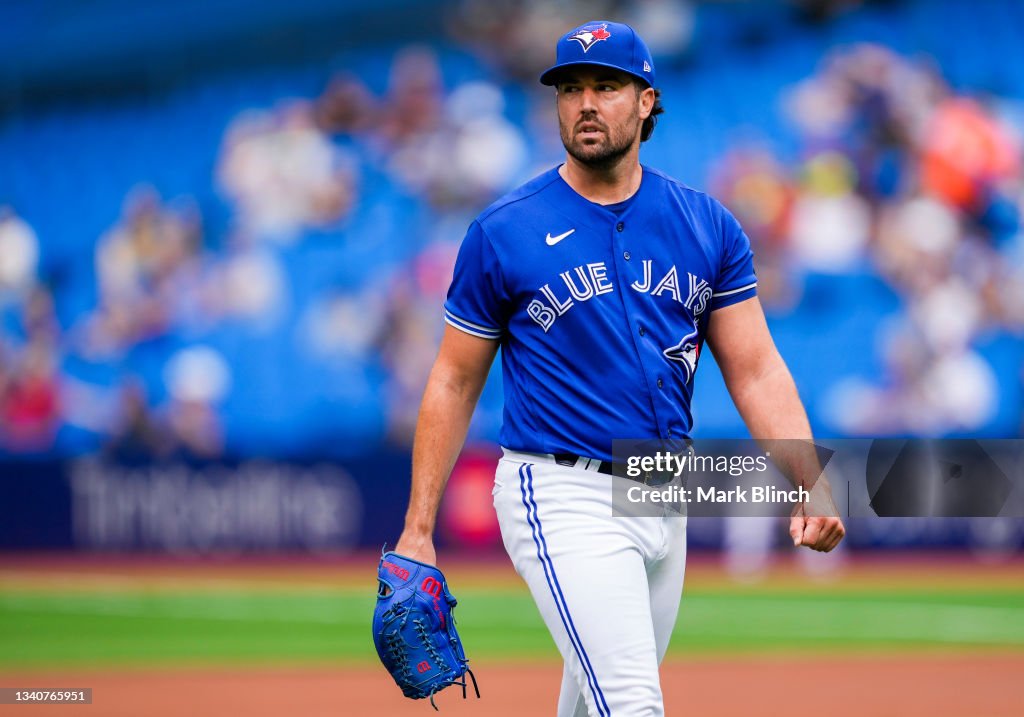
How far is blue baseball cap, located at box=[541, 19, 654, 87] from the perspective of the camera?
4.09 metres

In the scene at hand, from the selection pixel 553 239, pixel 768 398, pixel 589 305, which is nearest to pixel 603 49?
pixel 553 239

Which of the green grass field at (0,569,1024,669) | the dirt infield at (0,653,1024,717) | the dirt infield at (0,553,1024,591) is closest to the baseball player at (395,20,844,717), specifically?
the dirt infield at (0,653,1024,717)

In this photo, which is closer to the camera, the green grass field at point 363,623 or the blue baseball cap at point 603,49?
the blue baseball cap at point 603,49

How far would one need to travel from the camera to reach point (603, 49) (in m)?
4.09

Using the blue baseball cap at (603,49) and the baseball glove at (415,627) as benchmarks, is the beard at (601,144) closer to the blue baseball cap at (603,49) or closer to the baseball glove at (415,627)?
the blue baseball cap at (603,49)

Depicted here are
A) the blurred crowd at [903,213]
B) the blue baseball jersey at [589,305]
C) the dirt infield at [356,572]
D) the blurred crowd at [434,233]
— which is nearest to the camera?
the blue baseball jersey at [589,305]

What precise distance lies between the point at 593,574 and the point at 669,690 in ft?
17.1

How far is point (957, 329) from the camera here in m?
16.5

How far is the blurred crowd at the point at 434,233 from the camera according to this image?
1667 cm

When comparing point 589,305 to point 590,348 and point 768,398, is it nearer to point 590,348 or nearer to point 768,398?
point 590,348

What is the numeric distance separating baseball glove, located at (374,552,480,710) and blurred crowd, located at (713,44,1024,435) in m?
12.9

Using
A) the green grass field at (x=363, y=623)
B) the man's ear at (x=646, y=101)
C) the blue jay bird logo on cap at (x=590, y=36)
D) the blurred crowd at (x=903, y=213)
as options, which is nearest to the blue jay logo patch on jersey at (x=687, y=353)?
the man's ear at (x=646, y=101)

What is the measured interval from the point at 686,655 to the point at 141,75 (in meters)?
12.5

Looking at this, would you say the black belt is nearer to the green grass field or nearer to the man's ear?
the man's ear
